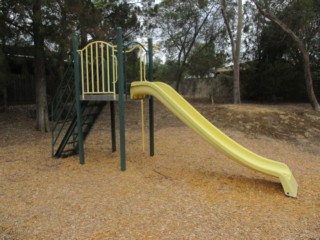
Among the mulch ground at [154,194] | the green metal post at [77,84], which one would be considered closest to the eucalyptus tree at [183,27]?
the mulch ground at [154,194]

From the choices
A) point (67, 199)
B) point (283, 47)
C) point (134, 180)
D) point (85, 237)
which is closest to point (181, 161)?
point (134, 180)

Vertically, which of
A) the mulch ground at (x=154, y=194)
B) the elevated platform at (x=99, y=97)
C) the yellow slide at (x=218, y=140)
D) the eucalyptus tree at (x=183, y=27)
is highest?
the eucalyptus tree at (x=183, y=27)

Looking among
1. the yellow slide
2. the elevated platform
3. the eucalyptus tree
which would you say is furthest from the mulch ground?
the eucalyptus tree

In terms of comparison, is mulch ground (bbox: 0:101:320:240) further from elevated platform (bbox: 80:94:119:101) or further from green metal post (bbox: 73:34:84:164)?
elevated platform (bbox: 80:94:119:101)

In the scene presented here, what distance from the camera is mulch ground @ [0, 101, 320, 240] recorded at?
3440 millimetres

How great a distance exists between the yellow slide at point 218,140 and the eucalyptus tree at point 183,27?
13.2 meters

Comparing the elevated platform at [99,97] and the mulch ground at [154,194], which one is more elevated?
the elevated platform at [99,97]

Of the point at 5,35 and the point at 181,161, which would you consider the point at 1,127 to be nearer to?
the point at 5,35

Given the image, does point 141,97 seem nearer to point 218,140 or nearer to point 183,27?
point 218,140

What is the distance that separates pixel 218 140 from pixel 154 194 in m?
1.46

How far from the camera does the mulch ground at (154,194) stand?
3440 mm

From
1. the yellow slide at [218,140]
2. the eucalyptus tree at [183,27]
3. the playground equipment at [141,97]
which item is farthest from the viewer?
the eucalyptus tree at [183,27]

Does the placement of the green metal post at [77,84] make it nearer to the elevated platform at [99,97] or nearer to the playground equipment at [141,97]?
the playground equipment at [141,97]

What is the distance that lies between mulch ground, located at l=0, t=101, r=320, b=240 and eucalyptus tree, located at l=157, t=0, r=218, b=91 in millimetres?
11375
